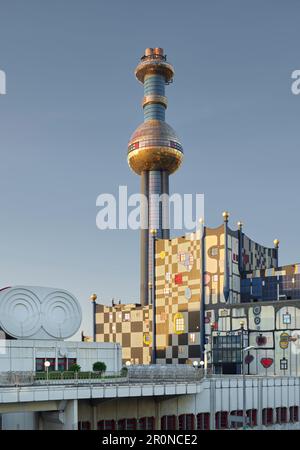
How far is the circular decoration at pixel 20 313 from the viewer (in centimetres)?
6175

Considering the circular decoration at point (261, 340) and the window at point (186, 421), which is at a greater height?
the circular decoration at point (261, 340)

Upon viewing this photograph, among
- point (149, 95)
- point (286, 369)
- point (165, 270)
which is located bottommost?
point (286, 369)

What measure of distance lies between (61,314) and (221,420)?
67.7 feet

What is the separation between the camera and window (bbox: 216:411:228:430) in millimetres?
57550

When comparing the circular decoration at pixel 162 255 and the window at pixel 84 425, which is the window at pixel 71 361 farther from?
the circular decoration at pixel 162 255

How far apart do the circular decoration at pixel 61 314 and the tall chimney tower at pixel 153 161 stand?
88.6 metres

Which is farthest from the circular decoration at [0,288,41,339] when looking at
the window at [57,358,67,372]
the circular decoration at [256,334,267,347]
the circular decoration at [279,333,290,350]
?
the circular decoration at [279,333,290,350]

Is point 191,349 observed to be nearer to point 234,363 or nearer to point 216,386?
point 234,363

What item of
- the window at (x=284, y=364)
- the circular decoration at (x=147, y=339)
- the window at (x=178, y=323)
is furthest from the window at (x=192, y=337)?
the window at (x=284, y=364)

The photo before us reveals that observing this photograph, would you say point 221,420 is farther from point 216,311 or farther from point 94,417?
point 216,311

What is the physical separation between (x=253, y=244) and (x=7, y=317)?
6424 cm

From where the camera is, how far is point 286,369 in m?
93.6
